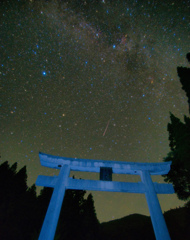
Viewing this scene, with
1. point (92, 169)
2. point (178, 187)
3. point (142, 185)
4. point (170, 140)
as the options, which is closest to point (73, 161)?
point (92, 169)

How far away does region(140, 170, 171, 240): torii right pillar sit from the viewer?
4083 mm

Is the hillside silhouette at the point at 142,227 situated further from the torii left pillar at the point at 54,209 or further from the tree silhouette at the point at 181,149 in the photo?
the torii left pillar at the point at 54,209

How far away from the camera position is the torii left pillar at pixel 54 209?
4090 millimetres

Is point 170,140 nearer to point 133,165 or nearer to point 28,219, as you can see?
point 133,165

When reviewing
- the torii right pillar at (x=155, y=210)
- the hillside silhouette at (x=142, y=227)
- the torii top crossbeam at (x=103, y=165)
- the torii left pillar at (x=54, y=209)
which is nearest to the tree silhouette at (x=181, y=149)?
the hillside silhouette at (x=142, y=227)

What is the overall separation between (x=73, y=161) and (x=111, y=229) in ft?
64.7

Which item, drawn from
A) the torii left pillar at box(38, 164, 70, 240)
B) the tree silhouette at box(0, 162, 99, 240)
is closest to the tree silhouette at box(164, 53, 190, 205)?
the torii left pillar at box(38, 164, 70, 240)

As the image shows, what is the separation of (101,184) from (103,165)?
788mm

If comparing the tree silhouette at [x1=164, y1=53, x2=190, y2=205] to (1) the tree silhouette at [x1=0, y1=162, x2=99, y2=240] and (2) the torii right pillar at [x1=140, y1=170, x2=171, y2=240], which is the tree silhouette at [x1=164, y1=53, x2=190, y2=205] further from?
(1) the tree silhouette at [x1=0, y1=162, x2=99, y2=240]

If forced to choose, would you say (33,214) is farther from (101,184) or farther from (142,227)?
(101,184)

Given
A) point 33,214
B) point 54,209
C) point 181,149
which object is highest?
point 181,149

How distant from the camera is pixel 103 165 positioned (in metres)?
5.67

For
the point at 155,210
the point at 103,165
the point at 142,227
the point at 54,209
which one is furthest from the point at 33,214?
the point at 155,210

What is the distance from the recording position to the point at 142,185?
517 cm
